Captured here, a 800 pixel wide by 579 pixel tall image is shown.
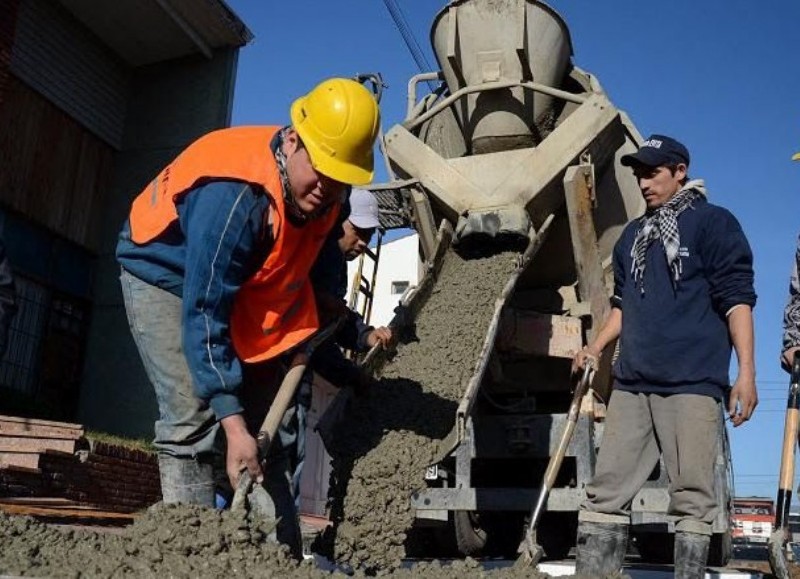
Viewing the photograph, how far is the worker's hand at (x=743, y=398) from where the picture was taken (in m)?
3.21

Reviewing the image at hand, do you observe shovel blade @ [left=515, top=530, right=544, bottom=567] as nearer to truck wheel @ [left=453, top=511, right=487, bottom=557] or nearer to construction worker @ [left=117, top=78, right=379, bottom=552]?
construction worker @ [left=117, top=78, right=379, bottom=552]

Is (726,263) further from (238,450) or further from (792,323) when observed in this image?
(238,450)

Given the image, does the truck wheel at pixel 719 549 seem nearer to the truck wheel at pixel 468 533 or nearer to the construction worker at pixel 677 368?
the truck wheel at pixel 468 533

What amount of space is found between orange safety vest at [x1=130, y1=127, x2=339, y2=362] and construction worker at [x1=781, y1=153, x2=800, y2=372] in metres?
2.13

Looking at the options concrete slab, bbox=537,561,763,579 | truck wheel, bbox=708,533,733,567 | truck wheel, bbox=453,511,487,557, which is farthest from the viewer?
truck wheel, bbox=453,511,487,557

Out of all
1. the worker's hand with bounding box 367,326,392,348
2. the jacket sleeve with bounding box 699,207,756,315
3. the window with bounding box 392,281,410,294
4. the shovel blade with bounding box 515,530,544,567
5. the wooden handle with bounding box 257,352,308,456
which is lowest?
the shovel blade with bounding box 515,530,544,567

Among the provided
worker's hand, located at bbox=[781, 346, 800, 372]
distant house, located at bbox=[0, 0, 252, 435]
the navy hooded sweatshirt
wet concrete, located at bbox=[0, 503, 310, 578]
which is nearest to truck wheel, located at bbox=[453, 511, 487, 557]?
worker's hand, located at bbox=[781, 346, 800, 372]

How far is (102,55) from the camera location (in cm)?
1113

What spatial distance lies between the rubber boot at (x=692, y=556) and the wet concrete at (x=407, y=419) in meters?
1.11

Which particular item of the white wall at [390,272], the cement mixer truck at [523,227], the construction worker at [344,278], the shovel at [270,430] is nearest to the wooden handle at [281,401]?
the shovel at [270,430]

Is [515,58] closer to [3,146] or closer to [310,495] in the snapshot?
[3,146]

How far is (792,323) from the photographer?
4.00 metres

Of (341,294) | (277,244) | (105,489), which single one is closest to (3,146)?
(105,489)

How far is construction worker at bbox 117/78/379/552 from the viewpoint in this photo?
268 cm
